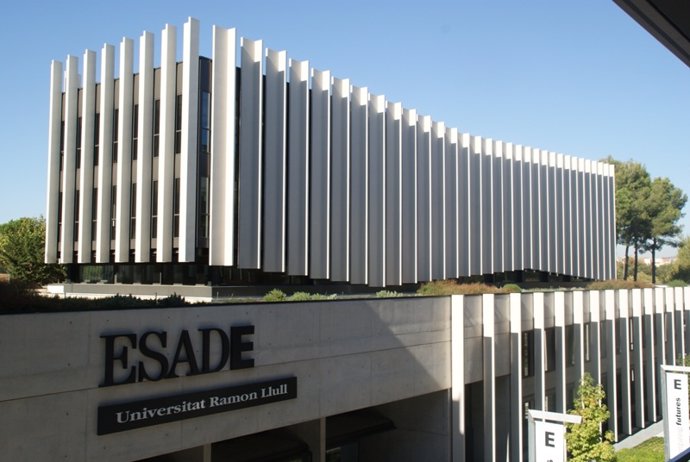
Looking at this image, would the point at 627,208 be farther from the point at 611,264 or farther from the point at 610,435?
the point at 610,435

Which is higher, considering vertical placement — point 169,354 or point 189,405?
point 169,354

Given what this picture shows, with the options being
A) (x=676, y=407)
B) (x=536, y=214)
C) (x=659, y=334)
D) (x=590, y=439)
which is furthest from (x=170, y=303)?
(x=536, y=214)

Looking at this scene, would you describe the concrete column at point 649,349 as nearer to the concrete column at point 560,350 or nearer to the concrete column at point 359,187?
the concrete column at point 560,350

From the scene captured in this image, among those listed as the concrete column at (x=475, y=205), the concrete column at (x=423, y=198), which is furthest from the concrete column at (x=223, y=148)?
the concrete column at (x=475, y=205)

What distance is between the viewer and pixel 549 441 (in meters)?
15.1

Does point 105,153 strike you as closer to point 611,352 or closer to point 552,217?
point 611,352

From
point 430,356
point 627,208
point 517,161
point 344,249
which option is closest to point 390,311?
point 430,356

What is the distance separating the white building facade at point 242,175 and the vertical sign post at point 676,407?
14.4 m

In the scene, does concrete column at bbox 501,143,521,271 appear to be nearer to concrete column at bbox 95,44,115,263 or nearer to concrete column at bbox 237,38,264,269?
concrete column at bbox 237,38,264,269

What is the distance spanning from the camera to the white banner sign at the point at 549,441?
14898 mm

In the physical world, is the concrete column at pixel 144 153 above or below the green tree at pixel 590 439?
above

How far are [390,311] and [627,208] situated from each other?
238 feet

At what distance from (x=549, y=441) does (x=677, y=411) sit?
749cm

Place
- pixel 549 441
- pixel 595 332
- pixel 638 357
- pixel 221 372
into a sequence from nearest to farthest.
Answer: pixel 221 372 → pixel 549 441 → pixel 595 332 → pixel 638 357
